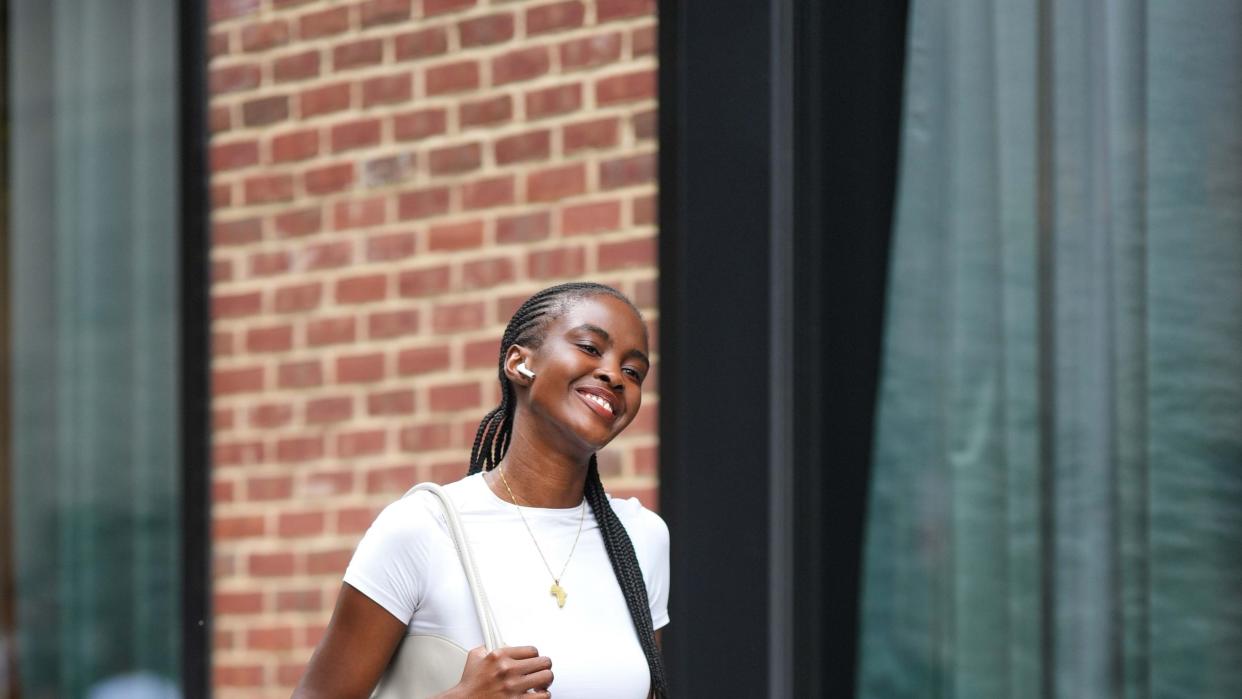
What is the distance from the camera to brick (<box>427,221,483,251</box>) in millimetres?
4832

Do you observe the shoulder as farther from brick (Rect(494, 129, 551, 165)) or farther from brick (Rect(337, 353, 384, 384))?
brick (Rect(337, 353, 384, 384))

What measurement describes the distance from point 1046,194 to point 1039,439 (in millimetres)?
550

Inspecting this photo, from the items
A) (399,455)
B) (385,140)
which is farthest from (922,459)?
(385,140)

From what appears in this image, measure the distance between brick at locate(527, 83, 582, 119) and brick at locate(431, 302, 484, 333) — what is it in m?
0.52

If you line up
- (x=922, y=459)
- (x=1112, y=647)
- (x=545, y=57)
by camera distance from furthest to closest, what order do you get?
(x=545, y=57)
(x=922, y=459)
(x=1112, y=647)

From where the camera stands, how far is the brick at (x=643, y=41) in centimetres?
456

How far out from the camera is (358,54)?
508 centimetres

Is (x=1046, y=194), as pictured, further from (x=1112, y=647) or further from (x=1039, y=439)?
(x=1112, y=647)

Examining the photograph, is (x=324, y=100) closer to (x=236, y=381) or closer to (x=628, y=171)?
(x=236, y=381)

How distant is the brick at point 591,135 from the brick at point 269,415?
3.73 feet

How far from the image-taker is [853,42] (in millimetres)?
4387

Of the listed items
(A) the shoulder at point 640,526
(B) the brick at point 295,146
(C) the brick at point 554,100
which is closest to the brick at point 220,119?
(B) the brick at point 295,146

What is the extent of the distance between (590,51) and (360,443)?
1231 mm

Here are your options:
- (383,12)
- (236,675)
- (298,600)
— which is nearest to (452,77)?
(383,12)
